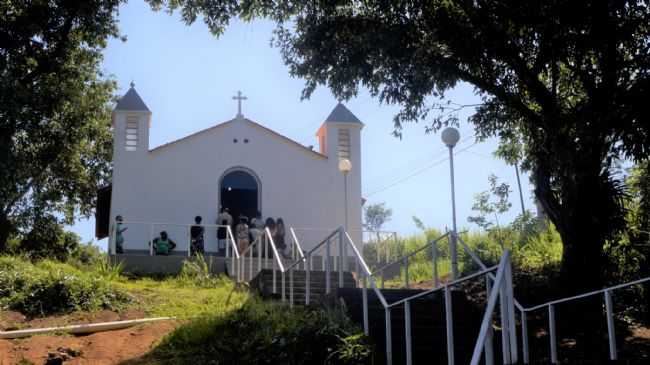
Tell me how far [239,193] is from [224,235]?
1.72m

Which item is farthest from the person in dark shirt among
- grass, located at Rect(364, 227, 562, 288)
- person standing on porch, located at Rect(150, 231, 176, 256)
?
grass, located at Rect(364, 227, 562, 288)

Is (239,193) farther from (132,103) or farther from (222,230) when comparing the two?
(132,103)

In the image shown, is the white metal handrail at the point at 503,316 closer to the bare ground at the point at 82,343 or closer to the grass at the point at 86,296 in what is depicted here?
the bare ground at the point at 82,343

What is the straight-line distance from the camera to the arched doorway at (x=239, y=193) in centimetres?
2394

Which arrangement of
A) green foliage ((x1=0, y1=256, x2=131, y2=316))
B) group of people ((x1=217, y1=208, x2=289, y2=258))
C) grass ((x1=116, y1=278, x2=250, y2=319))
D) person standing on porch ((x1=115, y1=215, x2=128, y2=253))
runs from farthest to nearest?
person standing on porch ((x1=115, y1=215, x2=128, y2=253))
group of people ((x1=217, y1=208, x2=289, y2=258))
grass ((x1=116, y1=278, x2=250, y2=319))
green foliage ((x1=0, y1=256, x2=131, y2=316))

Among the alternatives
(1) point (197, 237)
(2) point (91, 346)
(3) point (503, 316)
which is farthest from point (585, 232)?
(1) point (197, 237)

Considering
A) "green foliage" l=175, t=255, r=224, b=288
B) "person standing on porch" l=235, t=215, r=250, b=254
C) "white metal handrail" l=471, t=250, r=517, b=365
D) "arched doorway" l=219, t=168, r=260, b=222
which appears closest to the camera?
"white metal handrail" l=471, t=250, r=517, b=365

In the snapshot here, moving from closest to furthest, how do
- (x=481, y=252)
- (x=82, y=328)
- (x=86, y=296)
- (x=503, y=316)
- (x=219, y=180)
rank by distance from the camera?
1. (x=503, y=316)
2. (x=82, y=328)
3. (x=86, y=296)
4. (x=481, y=252)
5. (x=219, y=180)

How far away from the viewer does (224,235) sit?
22844 millimetres

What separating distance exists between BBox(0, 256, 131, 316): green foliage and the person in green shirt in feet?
18.9

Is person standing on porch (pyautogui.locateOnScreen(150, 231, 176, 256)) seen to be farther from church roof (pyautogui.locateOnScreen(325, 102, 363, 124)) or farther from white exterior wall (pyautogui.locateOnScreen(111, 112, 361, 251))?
church roof (pyautogui.locateOnScreen(325, 102, 363, 124))

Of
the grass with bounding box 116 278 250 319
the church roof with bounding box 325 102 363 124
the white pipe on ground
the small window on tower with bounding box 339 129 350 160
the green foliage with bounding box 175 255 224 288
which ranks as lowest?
the white pipe on ground

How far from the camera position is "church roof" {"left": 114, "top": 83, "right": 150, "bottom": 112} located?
2409 centimetres

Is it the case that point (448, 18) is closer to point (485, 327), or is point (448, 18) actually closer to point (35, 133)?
point (485, 327)
